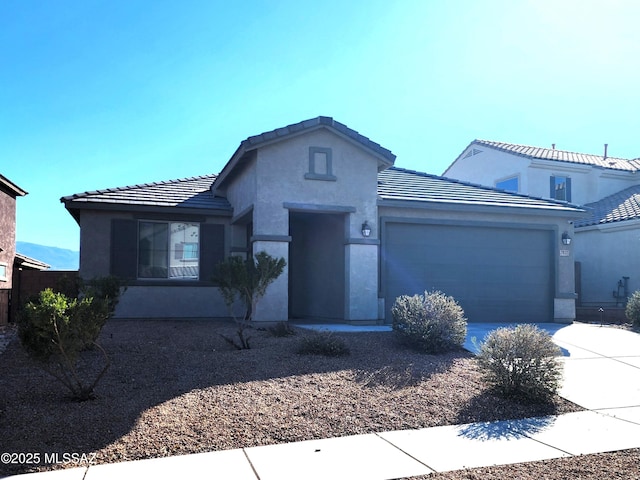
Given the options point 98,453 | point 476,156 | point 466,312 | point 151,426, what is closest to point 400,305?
point 466,312

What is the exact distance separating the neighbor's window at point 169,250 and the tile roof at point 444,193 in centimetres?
536

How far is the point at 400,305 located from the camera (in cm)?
965

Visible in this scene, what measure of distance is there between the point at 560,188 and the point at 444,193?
12.1m

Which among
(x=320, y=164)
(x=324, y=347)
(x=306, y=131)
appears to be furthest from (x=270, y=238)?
(x=324, y=347)

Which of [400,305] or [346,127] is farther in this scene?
[346,127]

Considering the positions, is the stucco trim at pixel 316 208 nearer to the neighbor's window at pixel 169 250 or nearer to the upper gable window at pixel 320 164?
the upper gable window at pixel 320 164

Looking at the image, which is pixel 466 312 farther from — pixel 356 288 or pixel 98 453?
pixel 98 453

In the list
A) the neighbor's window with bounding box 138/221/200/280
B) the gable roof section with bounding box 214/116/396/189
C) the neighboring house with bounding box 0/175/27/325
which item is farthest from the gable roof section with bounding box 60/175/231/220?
the neighboring house with bounding box 0/175/27/325

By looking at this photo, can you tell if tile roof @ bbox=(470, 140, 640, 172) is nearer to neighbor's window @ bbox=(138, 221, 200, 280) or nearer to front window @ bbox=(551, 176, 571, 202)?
front window @ bbox=(551, 176, 571, 202)

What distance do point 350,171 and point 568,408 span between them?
7446 millimetres

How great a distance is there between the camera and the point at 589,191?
24.2m

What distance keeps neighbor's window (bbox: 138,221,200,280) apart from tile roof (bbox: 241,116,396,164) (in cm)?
375

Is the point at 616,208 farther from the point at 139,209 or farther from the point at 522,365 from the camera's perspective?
the point at 139,209

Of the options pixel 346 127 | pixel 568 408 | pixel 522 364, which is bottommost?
pixel 568 408
